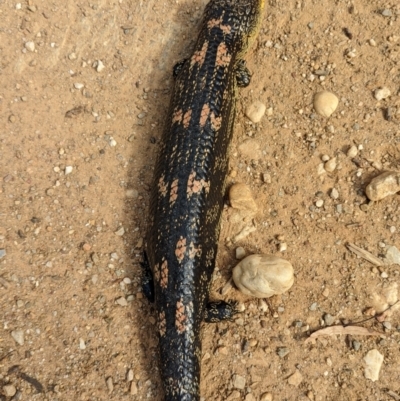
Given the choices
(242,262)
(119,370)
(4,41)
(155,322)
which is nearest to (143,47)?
(4,41)

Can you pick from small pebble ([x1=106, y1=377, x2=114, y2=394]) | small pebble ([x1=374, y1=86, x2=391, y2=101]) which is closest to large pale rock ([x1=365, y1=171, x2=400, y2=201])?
small pebble ([x1=374, y1=86, x2=391, y2=101])

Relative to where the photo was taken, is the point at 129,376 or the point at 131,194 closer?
the point at 129,376

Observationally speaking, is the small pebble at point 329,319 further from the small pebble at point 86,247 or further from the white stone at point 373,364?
the small pebble at point 86,247

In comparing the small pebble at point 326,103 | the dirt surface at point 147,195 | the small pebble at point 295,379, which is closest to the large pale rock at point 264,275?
the dirt surface at point 147,195

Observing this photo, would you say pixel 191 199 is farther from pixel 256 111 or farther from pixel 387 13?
pixel 387 13

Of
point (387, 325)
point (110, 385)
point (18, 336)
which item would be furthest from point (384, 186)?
point (18, 336)

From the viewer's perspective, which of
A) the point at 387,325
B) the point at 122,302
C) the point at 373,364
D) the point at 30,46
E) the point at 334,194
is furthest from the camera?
the point at 30,46
